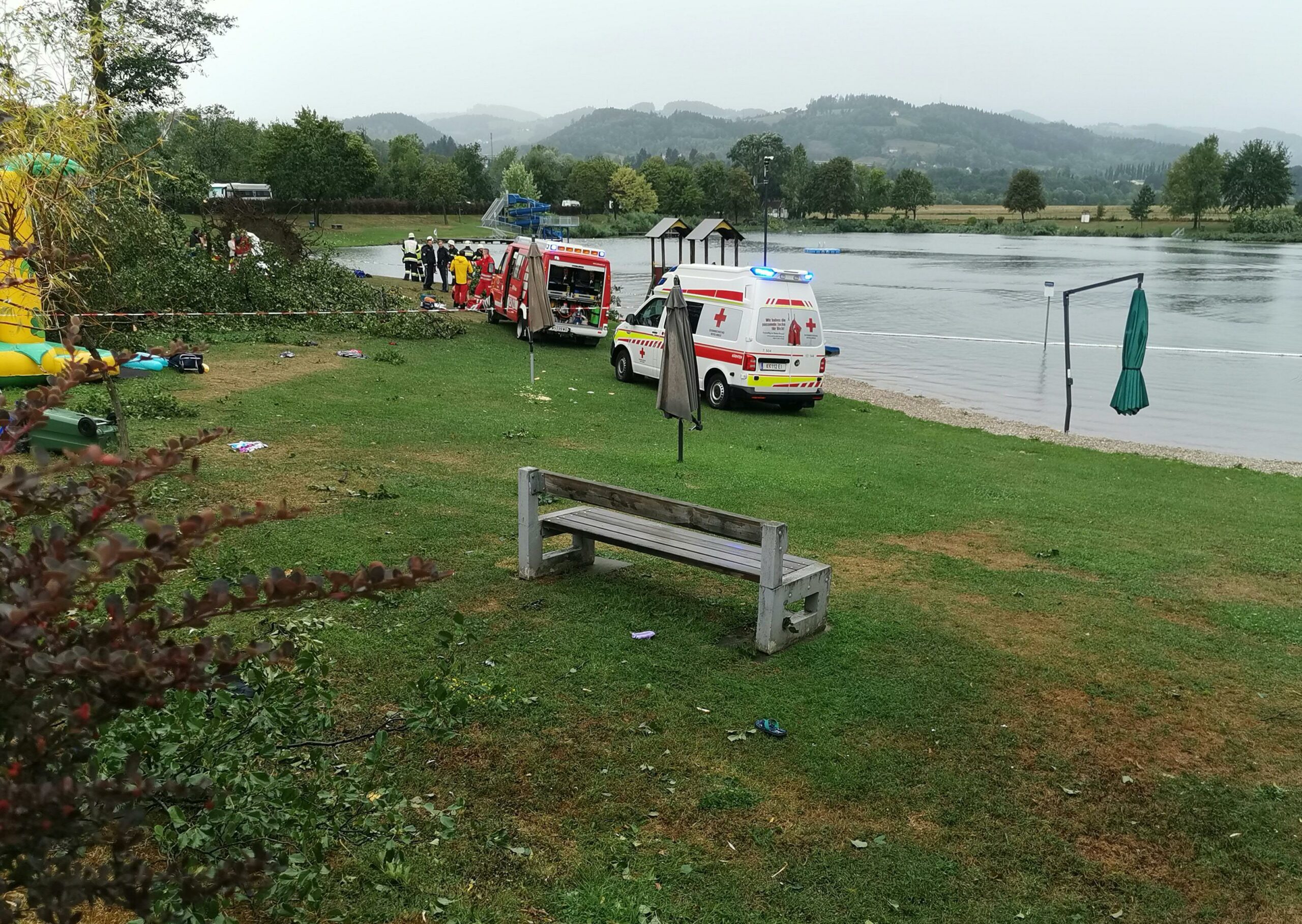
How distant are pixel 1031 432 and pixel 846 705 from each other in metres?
15.7

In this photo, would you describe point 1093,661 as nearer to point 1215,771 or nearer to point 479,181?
point 1215,771

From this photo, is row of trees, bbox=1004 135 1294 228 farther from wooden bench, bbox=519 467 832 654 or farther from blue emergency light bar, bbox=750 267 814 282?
wooden bench, bbox=519 467 832 654

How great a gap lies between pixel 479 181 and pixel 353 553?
128 metres

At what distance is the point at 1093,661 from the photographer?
6.71 metres

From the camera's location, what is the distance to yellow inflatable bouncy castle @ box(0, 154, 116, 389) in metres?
5.55

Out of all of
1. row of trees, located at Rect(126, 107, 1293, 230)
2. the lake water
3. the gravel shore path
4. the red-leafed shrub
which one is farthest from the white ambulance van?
row of trees, located at Rect(126, 107, 1293, 230)

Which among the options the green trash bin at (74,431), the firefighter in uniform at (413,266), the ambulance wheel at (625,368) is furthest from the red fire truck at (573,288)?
the green trash bin at (74,431)

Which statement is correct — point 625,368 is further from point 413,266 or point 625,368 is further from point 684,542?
point 413,266

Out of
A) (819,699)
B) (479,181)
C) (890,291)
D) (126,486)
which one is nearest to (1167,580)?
(819,699)

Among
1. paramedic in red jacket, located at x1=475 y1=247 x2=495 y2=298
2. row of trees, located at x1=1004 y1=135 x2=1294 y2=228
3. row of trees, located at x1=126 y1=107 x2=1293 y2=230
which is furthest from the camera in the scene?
row of trees, located at x1=1004 y1=135 x2=1294 y2=228

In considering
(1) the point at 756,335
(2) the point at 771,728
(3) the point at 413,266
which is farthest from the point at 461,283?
(2) the point at 771,728

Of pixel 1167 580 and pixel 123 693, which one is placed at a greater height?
pixel 123 693

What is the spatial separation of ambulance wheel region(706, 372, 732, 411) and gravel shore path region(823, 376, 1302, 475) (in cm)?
454

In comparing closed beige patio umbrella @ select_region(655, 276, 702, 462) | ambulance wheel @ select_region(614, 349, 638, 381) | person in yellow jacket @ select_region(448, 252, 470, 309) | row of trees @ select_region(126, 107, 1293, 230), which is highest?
row of trees @ select_region(126, 107, 1293, 230)
